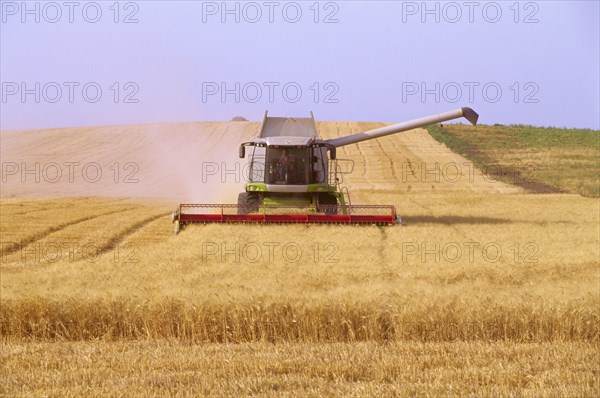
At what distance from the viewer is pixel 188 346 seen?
8.34 m

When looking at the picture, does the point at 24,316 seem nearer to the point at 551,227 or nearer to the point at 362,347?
the point at 362,347

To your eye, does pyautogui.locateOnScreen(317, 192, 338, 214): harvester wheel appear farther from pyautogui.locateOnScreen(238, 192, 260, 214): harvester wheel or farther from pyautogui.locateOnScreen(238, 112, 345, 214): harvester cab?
pyautogui.locateOnScreen(238, 192, 260, 214): harvester wheel

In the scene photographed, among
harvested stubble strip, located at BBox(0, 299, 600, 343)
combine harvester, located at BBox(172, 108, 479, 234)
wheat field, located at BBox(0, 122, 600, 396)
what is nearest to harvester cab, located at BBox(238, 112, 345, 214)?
combine harvester, located at BBox(172, 108, 479, 234)

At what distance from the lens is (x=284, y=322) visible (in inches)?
349

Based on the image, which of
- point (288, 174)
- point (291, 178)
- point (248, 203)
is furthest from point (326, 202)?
point (248, 203)

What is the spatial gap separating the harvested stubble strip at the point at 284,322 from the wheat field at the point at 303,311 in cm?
1

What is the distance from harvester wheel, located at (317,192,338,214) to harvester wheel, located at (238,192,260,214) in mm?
1450

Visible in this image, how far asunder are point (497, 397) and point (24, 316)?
5393mm

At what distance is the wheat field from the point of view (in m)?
6.54

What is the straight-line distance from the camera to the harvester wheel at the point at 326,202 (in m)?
19.3

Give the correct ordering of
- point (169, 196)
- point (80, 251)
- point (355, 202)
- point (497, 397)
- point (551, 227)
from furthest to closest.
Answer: point (169, 196)
point (355, 202)
point (551, 227)
point (80, 251)
point (497, 397)

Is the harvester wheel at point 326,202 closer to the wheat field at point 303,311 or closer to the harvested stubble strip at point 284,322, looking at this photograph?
the wheat field at point 303,311

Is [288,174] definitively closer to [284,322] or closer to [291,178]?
[291,178]

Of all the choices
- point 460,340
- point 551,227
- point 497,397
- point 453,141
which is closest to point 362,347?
point 460,340
